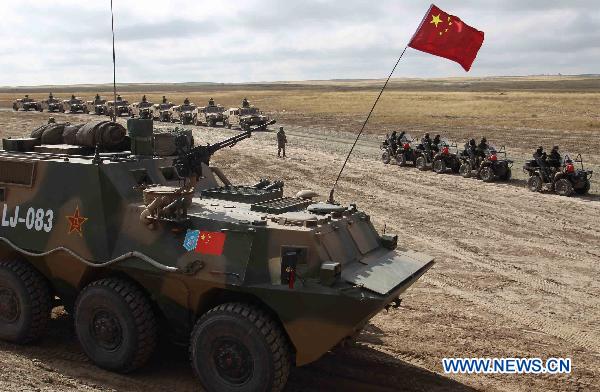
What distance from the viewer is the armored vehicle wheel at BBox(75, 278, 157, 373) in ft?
23.7

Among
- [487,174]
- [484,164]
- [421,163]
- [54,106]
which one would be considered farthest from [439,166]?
[54,106]

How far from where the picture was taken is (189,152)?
8.77 m

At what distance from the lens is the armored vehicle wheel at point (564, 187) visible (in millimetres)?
20188

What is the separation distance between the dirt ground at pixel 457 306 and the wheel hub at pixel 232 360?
695mm

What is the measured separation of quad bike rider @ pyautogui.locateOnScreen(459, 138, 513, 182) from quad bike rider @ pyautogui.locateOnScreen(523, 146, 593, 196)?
130 cm

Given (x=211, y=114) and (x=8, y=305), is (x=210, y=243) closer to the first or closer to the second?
(x=8, y=305)

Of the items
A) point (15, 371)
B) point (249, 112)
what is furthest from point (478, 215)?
point (249, 112)

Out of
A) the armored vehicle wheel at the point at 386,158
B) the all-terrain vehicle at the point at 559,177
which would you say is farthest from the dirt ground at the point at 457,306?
the armored vehicle wheel at the point at 386,158

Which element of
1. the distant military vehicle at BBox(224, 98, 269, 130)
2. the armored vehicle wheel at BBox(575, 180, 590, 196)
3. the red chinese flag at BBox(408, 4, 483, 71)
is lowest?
the armored vehicle wheel at BBox(575, 180, 590, 196)

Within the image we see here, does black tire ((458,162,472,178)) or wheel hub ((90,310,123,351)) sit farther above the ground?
black tire ((458,162,472,178))

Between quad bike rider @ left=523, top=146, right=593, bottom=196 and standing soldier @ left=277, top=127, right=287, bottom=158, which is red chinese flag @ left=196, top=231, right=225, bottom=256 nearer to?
quad bike rider @ left=523, top=146, right=593, bottom=196

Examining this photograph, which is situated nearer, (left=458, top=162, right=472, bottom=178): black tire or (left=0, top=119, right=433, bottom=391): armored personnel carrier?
(left=0, top=119, right=433, bottom=391): armored personnel carrier

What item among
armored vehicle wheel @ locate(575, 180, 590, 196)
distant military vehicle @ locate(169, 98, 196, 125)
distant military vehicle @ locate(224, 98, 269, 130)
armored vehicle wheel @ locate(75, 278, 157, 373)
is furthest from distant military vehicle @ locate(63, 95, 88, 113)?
armored vehicle wheel @ locate(75, 278, 157, 373)

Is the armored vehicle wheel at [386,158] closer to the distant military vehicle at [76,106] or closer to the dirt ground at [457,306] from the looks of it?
the dirt ground at [457,306]
